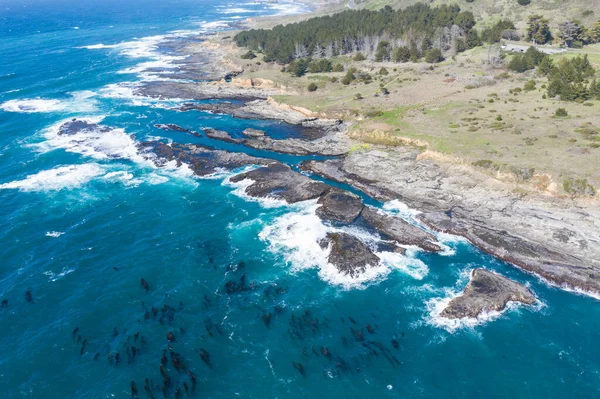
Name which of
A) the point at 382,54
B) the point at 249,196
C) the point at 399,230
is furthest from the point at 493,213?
the point at 382,54

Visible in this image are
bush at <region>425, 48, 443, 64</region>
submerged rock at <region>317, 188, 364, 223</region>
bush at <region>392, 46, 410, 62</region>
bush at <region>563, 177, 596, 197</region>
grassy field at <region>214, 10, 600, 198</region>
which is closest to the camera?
bush at <region>563, 177, 596, 197</region>

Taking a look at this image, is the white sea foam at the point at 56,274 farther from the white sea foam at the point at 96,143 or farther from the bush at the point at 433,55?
the bush at the point at 433,55

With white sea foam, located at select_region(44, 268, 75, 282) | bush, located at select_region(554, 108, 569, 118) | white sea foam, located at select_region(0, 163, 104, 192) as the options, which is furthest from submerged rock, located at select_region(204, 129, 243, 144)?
bush, located at select_region(554, 108, 569, 118)

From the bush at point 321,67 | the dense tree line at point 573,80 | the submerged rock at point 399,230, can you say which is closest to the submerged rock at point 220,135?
the submerged rock at point 399,230

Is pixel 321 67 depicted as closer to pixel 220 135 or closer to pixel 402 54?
pixel 402 54

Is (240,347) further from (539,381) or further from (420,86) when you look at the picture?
(420,86)

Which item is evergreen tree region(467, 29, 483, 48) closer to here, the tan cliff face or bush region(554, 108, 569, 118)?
bush region(554, 108, 569, 118)

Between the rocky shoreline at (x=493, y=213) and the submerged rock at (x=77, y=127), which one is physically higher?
the rocky shoreline at (x=493, y=213)
